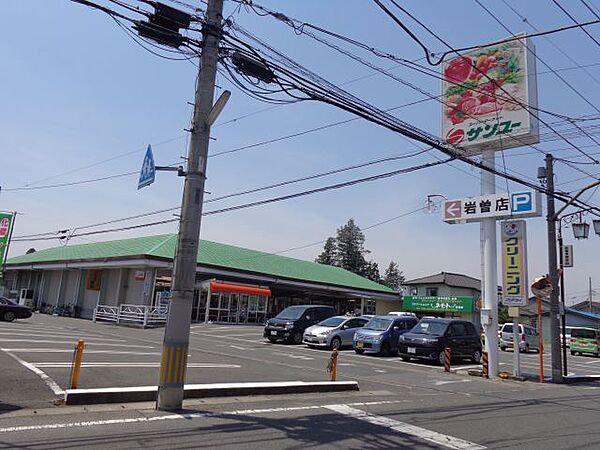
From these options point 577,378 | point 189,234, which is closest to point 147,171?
point 189,234

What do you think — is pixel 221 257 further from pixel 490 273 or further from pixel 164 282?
pixel 490 273

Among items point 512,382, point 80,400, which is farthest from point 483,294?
point 80,400

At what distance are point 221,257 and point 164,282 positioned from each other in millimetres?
5398

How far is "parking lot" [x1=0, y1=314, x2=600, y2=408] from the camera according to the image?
10368mm

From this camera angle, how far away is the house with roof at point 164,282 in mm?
33750

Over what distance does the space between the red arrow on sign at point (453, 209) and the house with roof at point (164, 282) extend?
18989 mm

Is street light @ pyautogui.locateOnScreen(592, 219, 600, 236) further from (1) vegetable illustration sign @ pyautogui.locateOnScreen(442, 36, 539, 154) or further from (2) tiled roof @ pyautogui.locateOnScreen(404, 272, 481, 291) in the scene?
(2) tiled roof @ pyautogui.locateOnScreen(404, 272, 481, 291)

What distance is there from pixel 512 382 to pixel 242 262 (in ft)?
85.4

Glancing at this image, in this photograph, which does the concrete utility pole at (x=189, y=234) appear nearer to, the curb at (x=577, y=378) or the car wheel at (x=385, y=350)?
the car wheel at (x=385, y=350)

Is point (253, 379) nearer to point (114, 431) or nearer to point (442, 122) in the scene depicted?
point (114, 431)

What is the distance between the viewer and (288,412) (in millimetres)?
8844

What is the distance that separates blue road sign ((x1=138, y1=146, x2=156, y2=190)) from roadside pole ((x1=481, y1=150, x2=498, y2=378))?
39.3ft

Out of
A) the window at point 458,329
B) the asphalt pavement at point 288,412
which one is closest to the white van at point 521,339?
the window at point 458,329

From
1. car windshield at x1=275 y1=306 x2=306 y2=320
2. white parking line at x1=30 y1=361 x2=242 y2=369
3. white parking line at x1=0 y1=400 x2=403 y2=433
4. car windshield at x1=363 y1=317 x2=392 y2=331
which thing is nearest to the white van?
car windshield at x1=363 y1=317 x2=392 y2=331
